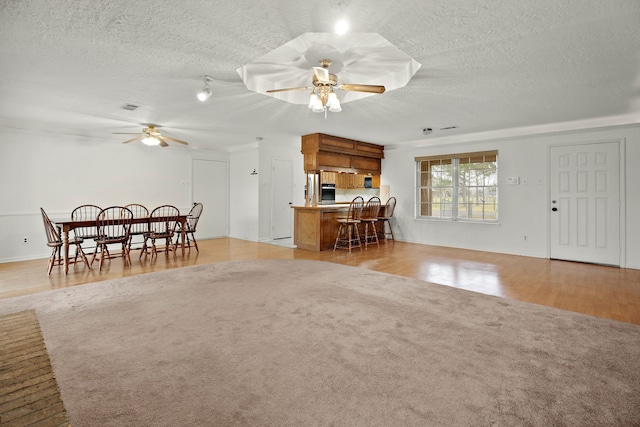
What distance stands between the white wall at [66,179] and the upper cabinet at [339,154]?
3193mm

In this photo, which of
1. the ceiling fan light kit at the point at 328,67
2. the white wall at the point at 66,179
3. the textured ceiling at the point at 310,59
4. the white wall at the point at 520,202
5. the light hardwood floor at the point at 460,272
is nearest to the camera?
the textured ceiling at the point at 310,59

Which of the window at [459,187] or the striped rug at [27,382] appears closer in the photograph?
the striped rug at [27,382]

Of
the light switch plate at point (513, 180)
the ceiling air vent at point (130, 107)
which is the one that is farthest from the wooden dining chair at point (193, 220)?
the light switch plate at point (513, 180)

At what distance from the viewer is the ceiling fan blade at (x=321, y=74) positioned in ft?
10.7

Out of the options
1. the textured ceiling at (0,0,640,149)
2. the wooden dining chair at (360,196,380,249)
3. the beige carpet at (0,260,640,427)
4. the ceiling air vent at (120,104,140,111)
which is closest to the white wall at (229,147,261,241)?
the textured ceiling at (0,0,640,149)

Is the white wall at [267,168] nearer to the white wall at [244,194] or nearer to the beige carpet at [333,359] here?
the white wall at [244,194]

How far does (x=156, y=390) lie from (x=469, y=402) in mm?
1636

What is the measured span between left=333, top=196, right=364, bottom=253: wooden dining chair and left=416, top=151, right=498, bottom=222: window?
1729mm

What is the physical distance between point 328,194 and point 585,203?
195 inches

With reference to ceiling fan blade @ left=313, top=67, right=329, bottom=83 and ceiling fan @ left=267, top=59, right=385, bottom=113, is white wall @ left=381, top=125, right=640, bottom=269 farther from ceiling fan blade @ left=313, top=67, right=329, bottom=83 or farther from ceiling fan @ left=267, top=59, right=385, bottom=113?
ceiling fan blade @ left=313, top=67, right=329, bottom=83

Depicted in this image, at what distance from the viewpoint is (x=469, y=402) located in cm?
161

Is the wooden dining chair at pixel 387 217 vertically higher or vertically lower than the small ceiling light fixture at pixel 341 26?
lower

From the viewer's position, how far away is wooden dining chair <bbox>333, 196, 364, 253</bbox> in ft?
20.6

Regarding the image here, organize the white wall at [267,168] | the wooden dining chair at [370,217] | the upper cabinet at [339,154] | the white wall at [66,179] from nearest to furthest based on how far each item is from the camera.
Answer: the white wall at [66,179], the upper cabinet at [339,154], the wooden dining chair at [370,217], the white wall at [267,168]
